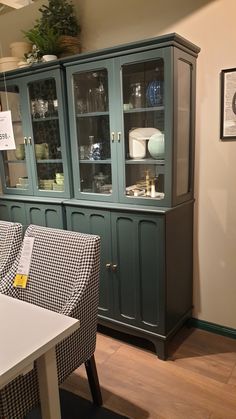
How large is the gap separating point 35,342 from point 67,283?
495mm

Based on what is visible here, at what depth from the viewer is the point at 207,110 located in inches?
83.0

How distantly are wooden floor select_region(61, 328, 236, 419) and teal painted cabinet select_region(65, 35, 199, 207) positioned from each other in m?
1.01

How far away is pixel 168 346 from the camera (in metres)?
2.21

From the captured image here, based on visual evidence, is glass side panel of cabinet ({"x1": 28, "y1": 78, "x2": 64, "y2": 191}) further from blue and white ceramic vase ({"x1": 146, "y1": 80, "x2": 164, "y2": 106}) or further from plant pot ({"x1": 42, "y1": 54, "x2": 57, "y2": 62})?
blue and white ceramic vase ({"x1": 146, "y1": 80, "x2": 164, "y2": 106})

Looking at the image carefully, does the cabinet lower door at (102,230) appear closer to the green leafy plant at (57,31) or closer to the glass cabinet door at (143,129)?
the glass cabinet door at (143,129)

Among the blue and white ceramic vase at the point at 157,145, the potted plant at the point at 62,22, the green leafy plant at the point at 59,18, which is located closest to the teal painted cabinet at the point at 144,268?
the blue and white ceramic vase at the point at 157,145

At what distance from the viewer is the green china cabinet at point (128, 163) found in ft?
6.39

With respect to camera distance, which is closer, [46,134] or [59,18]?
[59,18]

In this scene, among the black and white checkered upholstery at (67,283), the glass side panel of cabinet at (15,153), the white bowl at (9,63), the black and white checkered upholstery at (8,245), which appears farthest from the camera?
the glass side panel of cabinet at (15,153)

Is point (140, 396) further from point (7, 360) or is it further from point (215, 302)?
point (7, 360)

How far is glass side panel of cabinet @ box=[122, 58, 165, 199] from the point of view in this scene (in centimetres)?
200

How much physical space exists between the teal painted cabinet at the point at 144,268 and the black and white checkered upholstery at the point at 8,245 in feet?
1.91

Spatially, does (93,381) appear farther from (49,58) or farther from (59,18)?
(59,18)

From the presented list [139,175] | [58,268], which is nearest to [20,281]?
[58,268]
